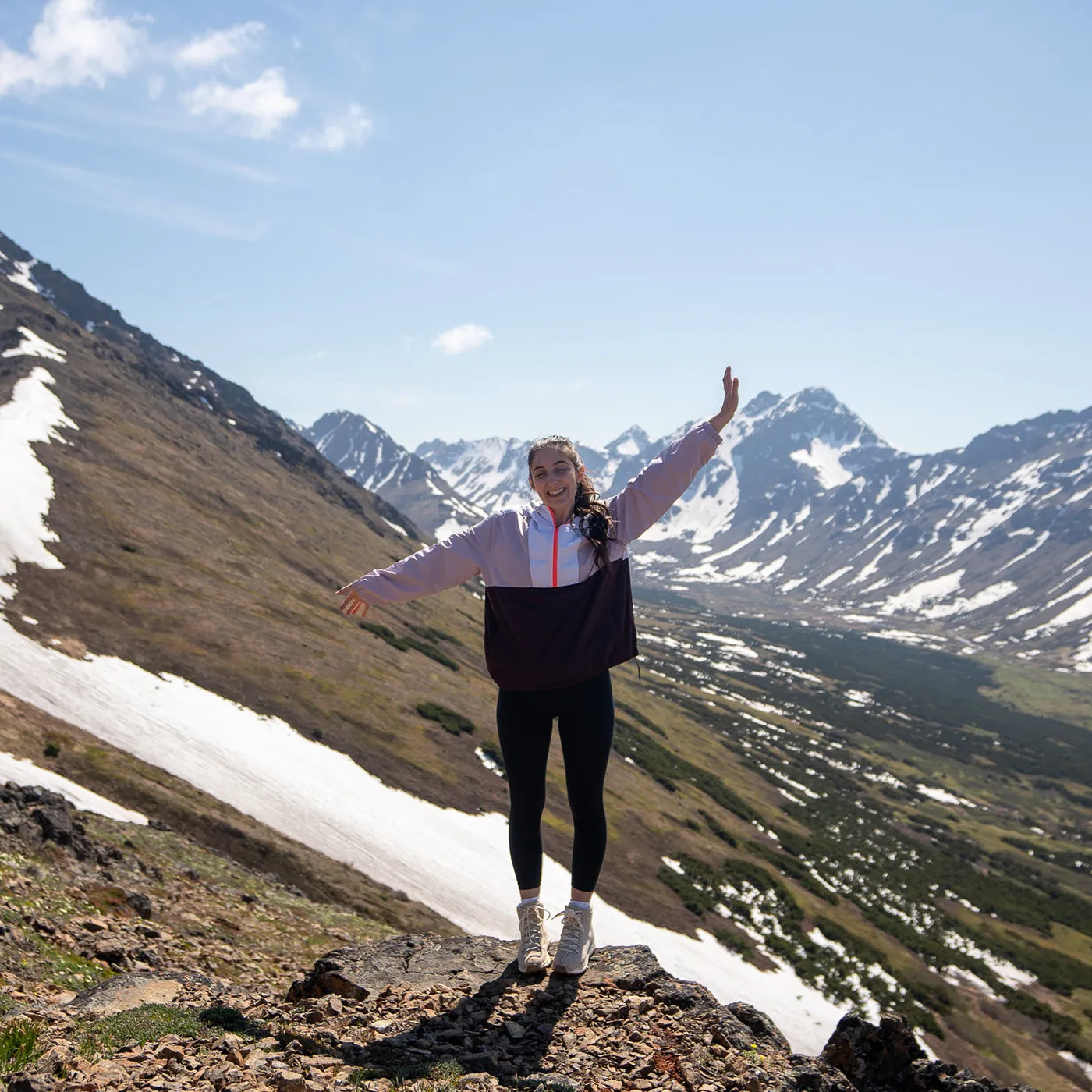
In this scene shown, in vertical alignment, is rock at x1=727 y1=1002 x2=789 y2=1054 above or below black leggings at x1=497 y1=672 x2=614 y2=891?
below

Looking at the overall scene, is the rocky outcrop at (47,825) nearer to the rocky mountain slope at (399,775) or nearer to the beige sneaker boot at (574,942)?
the rocky mountain slope at (399,775)

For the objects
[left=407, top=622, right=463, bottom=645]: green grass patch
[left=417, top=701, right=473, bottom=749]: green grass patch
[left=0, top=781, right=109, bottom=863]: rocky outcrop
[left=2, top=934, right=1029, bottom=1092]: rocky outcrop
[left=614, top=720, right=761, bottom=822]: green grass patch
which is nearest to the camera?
[left=2, top=934, right=1029, bottom=1092]: rocky outcrop

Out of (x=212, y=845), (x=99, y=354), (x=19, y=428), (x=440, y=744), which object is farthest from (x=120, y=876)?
(x=99, y=354)

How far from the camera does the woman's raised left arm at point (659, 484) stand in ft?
26.6

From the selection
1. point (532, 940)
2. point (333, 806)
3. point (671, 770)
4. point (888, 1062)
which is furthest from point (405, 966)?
point (671, 770)

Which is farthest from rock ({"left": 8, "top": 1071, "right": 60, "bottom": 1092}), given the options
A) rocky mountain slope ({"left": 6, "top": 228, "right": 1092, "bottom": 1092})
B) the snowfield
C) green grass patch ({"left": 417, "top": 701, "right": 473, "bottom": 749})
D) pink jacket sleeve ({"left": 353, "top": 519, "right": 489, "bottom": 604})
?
green grass patch ({"left": 417, "top": 701, "right": 473, "bottom": 749})

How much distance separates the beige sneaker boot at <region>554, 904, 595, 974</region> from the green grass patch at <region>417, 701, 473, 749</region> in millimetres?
53963

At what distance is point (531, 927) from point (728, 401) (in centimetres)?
609

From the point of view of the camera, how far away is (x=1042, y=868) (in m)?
107

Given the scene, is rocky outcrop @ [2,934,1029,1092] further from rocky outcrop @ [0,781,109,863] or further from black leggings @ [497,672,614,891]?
rocky outcrop @ [0,781,109,863]

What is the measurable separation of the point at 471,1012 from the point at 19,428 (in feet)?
284

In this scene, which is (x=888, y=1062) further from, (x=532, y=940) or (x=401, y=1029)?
(x=401, y=1029)

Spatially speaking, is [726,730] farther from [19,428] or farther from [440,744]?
[19,428]

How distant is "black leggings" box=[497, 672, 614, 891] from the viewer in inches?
296
